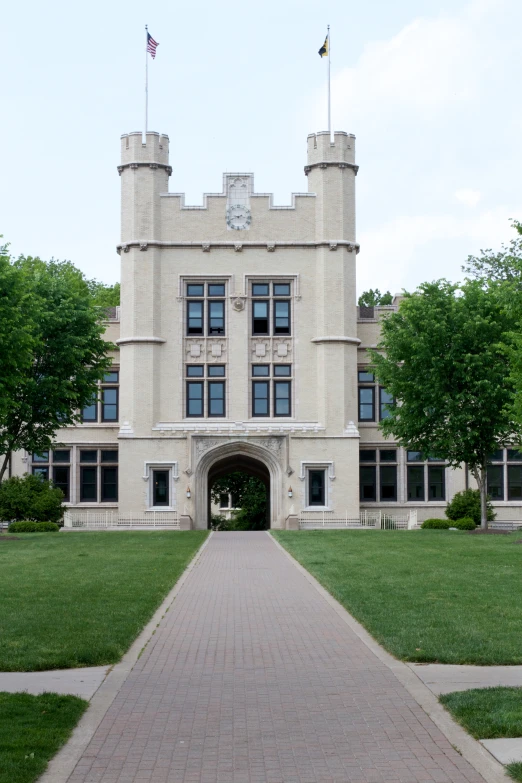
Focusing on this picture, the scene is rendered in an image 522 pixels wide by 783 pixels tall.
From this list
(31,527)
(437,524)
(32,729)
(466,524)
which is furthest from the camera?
(437,524)

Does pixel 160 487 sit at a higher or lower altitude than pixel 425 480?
lower

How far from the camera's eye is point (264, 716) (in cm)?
923

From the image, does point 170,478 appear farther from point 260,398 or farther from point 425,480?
point 425,480

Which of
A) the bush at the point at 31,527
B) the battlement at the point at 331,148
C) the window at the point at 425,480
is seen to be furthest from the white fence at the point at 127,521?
the battlement at the point at 331,148

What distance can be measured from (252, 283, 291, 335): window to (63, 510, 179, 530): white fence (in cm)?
968

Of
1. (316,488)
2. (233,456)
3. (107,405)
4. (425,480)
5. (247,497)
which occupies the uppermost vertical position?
(107,405)

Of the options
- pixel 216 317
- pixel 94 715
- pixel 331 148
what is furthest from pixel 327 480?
pixel 94 715

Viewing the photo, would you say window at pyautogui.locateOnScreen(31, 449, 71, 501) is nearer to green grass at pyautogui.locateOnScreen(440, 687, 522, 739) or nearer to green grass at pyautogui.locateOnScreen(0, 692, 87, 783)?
green grass at pyautogui.locateOnScreen(0, 692, 87, 783)

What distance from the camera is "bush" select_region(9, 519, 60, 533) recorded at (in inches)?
1763

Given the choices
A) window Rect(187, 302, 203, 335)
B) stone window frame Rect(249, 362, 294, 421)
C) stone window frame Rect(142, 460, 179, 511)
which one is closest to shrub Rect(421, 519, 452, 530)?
stone window frame Rect(249, 362, 294, 421)

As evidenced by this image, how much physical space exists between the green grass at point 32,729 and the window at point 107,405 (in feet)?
140

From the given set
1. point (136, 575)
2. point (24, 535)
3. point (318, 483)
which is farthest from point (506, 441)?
point (136, 575)

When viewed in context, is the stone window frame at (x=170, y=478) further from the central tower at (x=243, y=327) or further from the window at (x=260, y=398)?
the window at (x=260, y=398)

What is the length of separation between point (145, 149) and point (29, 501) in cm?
1731
